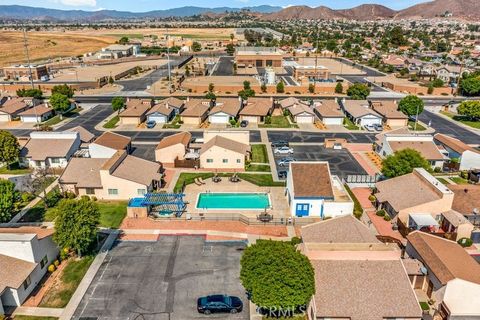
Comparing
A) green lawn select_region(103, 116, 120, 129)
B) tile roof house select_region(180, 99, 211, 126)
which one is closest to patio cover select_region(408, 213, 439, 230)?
tile roof house select_region(180, 99, 211, 126)

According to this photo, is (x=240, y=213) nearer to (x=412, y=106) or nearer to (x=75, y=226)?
(x=75, y=226)

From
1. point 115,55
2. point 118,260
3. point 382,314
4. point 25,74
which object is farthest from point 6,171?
point 115,55

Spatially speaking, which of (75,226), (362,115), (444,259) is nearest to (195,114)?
(362,115)

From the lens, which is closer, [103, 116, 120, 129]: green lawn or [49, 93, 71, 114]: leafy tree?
[103, 116, 120, 129]: green lawn

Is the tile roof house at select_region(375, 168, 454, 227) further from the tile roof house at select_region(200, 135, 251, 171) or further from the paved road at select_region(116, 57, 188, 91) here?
the paved road at select_region(116, 57, 188, 91)

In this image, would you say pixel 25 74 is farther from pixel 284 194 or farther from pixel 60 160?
pixel 284 194

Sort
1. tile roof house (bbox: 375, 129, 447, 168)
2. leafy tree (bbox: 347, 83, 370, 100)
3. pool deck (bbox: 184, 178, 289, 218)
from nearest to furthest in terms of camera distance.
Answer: pool deck (bbox: 184, 178, 289, 218) < tile roof house (bbox: 375, 129, 447, 168) < leafy tree (bbox: 347, 83, 370, 100)
